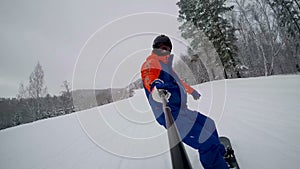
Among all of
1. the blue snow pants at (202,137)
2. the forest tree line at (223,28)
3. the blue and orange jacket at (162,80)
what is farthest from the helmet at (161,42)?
the forest tree line at (223,28)

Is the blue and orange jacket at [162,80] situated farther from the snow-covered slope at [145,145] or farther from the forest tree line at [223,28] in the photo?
the forest tree line at [223,28]

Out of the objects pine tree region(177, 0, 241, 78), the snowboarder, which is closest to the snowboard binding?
the snowboarder

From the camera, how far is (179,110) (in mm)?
1873

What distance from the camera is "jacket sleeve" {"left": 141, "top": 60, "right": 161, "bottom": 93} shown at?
1.87 meters

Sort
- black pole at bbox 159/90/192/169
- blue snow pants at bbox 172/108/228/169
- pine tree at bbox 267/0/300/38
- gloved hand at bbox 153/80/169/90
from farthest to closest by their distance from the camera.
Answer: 1. pine tree at bbox 267/0/300/38
2. gloved hand at bbox 153/80/169/90
3. blue snow pants at bbox 172/108/228/169
4. black pole at bbox 159/90/192/169

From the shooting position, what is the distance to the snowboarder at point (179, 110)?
5.57ft

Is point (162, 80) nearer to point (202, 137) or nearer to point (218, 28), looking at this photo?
point (202, 137)

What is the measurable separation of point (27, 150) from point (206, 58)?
59.1ft

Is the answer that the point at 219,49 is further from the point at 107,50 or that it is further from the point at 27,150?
the point at 27,150

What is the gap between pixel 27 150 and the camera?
13.7ft

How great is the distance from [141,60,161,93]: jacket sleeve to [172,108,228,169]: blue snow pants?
52 centimetres

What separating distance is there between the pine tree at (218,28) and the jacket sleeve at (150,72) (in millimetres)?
17411

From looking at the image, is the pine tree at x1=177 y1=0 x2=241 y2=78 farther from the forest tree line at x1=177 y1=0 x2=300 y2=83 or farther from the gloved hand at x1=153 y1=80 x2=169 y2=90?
the gloved hand at x1=153 y1=80 x2=169 y2=90

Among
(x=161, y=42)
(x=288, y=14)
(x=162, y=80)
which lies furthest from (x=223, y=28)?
(x=162, y=80)
